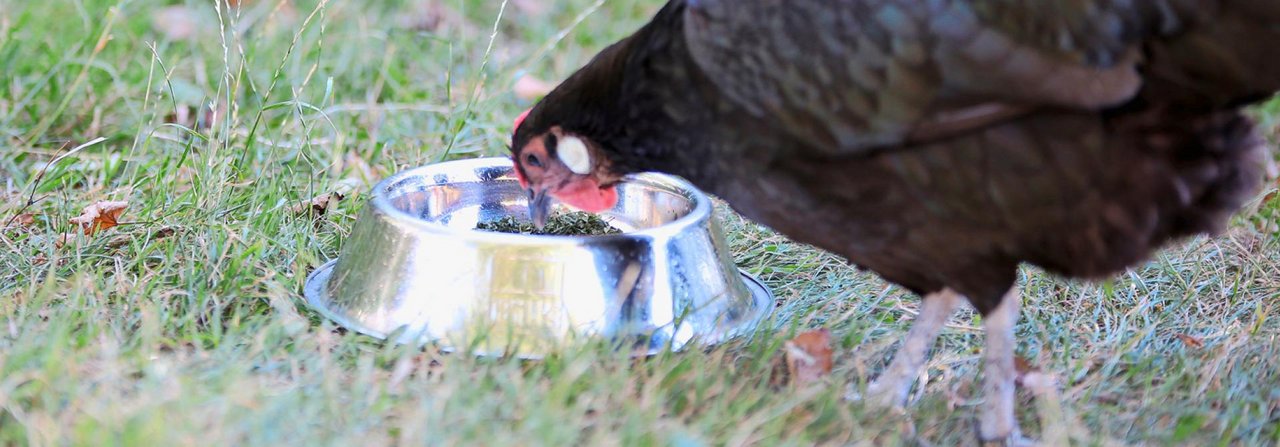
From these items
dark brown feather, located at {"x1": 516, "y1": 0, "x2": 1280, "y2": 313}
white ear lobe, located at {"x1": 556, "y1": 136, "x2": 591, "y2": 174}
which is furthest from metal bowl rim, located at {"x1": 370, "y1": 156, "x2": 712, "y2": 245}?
dark brown feather, located at {"x1": 516, "y1": 0, "x2": 1280, "y2": 313}

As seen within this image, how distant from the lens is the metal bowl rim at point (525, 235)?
114 inches

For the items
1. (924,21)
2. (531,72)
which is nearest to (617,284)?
(924,21)

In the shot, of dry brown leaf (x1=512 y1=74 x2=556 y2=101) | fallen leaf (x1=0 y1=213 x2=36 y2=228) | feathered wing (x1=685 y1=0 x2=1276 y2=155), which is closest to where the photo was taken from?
feathered wing (x1=685 y1=0 x2=1276 y2=155)

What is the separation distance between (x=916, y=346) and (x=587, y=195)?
0.88m

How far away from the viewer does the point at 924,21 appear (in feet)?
7.73

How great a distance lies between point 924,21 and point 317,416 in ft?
4.47

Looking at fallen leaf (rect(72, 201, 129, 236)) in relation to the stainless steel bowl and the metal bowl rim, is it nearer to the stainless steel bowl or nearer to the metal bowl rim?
the stainless steel bowl

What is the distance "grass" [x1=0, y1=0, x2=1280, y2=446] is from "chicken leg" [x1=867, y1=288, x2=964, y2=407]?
58mm

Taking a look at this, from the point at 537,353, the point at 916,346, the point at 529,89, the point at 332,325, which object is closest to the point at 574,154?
the point at 537,353

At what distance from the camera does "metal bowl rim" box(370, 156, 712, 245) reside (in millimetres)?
2887

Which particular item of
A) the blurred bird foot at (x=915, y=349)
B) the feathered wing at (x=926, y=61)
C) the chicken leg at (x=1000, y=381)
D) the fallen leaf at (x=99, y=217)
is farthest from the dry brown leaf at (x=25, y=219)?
the chicken leg at (x=1000, y=381)

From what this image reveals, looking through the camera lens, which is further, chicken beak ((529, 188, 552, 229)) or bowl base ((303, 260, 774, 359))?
chicken beak ((529, 188, 552, 229))

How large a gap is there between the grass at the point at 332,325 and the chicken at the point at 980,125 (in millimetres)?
375

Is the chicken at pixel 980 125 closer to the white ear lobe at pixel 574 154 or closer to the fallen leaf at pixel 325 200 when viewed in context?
the white ear lobe at pixel 574 154
